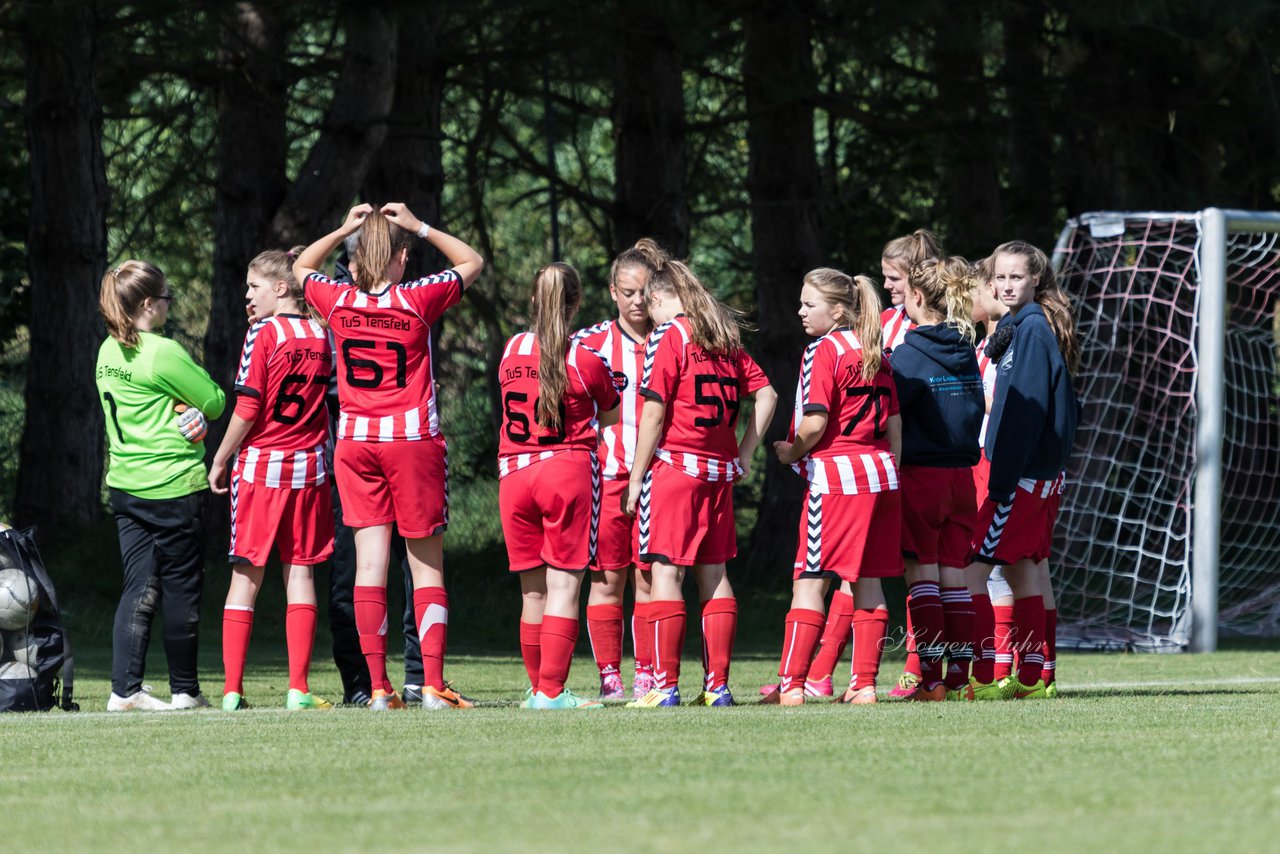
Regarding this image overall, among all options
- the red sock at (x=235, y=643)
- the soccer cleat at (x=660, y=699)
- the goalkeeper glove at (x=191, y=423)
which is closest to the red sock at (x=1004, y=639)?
the soccer cleat at (x=660, y=699)

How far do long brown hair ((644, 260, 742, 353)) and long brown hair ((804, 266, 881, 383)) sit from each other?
0.39m

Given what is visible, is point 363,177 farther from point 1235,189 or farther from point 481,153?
point 1235,189

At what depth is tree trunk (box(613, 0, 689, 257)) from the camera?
1480 cm

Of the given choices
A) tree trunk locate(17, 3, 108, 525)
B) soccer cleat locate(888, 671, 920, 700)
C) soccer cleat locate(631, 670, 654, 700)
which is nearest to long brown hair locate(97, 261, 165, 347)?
soccer cleat locate(631, 670, 654, 700)

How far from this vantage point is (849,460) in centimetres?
742

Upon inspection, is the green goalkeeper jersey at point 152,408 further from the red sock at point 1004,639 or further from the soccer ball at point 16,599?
the red sock at point 1004,639

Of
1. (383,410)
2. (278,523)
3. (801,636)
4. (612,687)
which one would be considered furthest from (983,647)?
(278,523)

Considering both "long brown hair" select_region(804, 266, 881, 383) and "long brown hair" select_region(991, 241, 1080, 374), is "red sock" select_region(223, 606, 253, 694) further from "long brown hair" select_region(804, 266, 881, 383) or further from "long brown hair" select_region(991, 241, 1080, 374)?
"long brown hair" select_region(991, 241, 1080, 374)

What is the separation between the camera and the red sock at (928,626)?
303 inches

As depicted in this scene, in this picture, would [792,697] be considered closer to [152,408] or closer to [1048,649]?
[1048,649]

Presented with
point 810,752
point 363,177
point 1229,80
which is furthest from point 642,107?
point 810,752

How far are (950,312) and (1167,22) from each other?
7090 mm

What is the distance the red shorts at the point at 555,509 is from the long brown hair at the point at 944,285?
5.06 ft

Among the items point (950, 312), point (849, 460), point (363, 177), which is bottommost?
point (849, 460)
